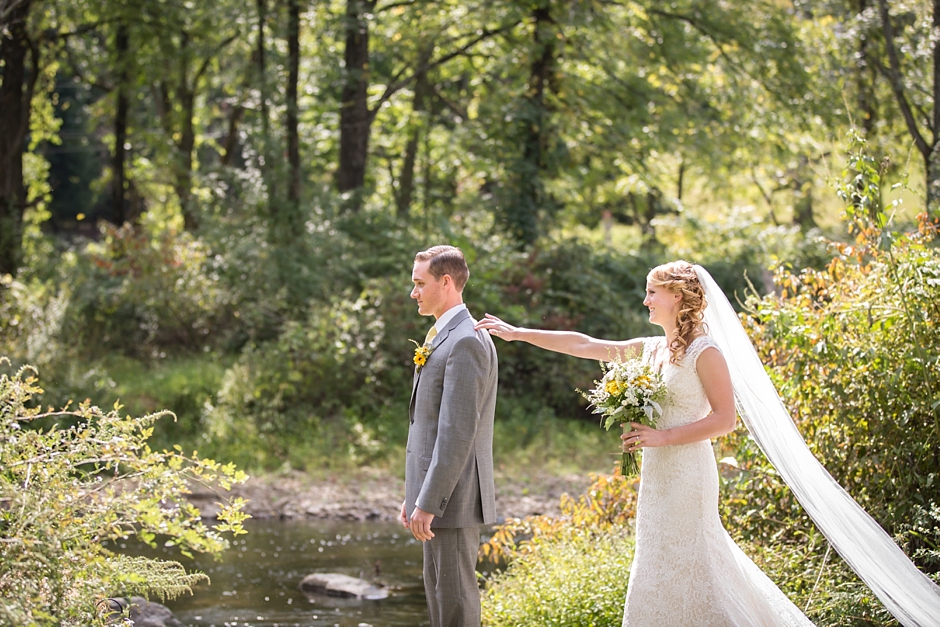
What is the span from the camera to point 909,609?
409 centimetres

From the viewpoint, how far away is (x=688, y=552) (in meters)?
4.21

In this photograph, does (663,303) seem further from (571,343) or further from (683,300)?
(571,343)

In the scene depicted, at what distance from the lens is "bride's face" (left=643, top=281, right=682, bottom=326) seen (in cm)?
437

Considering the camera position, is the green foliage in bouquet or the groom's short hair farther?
the groom's short hair

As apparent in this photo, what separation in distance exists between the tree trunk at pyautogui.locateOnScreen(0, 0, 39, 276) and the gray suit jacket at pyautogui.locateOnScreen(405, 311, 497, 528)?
13979 mm

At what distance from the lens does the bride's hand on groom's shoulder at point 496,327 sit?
174 inches

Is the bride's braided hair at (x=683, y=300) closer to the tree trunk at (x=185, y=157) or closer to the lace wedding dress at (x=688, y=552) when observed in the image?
the lace wedding dress at (x=688, y=552)

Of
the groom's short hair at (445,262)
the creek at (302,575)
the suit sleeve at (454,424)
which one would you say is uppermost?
the groom's short hair at (445,262)

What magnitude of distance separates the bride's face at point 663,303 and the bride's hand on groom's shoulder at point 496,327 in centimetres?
67

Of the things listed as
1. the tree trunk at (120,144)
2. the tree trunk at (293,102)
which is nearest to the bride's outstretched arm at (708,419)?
the tree trunk at (293,102)

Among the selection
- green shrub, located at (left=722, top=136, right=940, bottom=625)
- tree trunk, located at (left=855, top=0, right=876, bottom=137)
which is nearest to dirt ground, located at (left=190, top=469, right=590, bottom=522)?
green shrub, located at (left=722, top=136, right=940, bottom=625)

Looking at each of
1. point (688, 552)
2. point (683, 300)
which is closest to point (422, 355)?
point (683, 300)

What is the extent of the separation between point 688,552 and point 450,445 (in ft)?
3.95

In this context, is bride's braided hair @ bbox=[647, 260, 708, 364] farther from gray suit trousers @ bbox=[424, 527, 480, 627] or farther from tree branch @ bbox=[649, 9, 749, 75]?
tree branch @ bbox=[649, 9, 749, 75]
